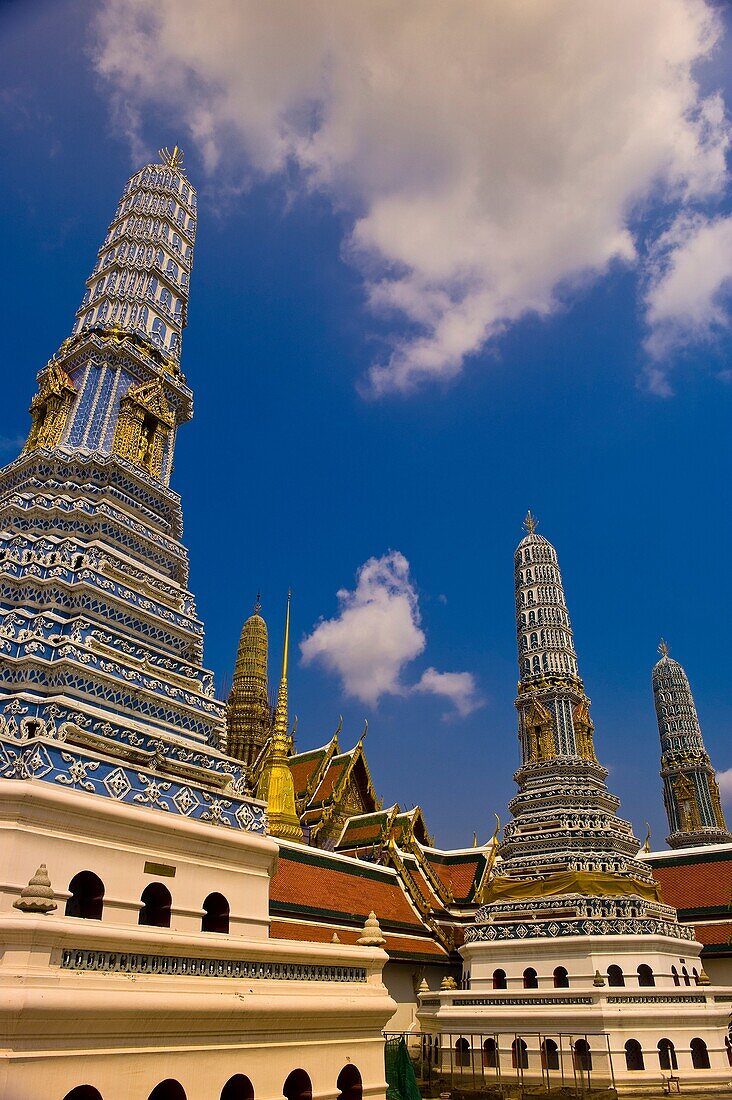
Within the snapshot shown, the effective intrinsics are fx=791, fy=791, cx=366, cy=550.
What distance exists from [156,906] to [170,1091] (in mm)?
3359

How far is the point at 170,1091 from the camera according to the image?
31.2 feet

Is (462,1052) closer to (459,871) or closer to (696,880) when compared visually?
(459,871)

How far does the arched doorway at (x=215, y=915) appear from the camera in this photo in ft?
44.1

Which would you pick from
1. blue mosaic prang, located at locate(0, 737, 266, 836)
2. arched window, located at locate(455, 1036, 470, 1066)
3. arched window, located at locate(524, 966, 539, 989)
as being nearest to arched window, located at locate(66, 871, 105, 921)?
blue mosaic prang, located at locate(0, 737, 266, 836)

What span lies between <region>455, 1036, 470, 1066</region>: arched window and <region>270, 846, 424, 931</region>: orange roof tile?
12.6 ft

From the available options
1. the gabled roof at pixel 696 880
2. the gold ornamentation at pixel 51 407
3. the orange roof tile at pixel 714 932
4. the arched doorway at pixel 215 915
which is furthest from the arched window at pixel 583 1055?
the gold ornamentation at pixel 51 407

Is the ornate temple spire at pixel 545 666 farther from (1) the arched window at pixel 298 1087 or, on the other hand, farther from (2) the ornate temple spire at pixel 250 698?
(1) the arched window at pixel 298 1087

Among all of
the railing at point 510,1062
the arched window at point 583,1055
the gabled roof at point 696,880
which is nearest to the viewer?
the railing at point 510,1062

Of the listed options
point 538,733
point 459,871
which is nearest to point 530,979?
point 538,733

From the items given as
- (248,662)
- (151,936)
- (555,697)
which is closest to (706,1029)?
(555,697)

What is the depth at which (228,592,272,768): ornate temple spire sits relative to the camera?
142ft

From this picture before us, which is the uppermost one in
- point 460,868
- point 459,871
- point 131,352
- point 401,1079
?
point 131,352

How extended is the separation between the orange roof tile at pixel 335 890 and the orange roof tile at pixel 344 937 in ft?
1.26

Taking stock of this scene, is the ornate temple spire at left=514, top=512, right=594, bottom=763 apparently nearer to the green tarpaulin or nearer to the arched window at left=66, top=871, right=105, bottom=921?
the green tarpaulin
